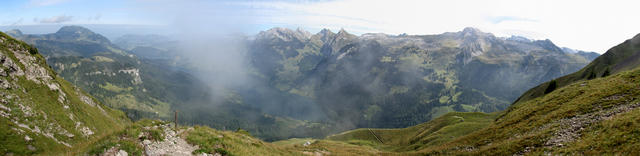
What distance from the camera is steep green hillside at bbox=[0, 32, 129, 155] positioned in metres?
48.2

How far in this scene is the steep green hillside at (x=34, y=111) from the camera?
4816 cm

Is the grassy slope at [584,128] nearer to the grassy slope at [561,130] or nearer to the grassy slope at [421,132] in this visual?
the grassy slope at [561,130]

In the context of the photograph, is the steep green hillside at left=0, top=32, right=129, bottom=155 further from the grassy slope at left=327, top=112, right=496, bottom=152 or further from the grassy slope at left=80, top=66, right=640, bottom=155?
the grassy slope at left=327, top=112, right=496, bottom=152

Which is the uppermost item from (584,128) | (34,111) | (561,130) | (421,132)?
(584,128)

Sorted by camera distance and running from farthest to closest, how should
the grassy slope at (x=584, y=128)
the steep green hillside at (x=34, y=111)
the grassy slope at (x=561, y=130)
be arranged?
the steep green hillside at (x=34, y=111) < the grassy slope at (x=584, y=128) < the grassy slope at (x=561, y=130)

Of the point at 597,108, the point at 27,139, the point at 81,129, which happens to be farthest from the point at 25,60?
the point at 597,108

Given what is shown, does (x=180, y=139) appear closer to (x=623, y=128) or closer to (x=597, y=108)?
(x=623, y=128)

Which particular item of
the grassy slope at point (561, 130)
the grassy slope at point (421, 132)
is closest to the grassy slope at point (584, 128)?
the grassy slope at point (561, 130)

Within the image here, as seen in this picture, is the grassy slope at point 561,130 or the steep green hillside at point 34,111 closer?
the grassy slope at point 561,130

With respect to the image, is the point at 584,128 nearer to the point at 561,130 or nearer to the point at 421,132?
the point at 561,130

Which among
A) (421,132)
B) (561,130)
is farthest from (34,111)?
(421,132)

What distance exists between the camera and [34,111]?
58.3 meters

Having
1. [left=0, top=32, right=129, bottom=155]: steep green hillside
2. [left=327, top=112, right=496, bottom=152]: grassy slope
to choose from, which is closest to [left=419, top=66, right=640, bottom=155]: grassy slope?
[left=327, top=112, right=496, bottom=152]: grassy slope

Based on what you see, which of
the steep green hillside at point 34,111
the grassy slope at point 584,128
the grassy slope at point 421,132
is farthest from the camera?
the grassy slope at point 421,132
